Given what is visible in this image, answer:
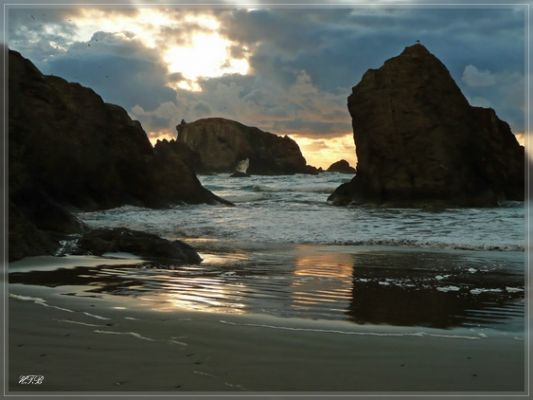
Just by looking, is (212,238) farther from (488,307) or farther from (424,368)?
(424,368)

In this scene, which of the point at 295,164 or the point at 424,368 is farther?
the point at 295,164

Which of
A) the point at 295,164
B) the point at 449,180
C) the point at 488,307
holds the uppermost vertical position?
the point at 295,164

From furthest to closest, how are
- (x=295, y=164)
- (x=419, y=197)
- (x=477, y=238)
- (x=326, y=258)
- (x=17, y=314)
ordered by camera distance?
1. (x=295, y=164)
2. (x=419, y=197)
3. (x=477, y=238)
4. (x=326, y=258)
5. (x=17, y=314)

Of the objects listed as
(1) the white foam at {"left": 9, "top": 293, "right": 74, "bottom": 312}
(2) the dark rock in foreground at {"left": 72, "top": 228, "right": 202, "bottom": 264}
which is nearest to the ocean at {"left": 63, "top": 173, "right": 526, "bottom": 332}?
(2) the dark rock in foreground at {"left": 72, "top": 228, "right": 202, "bottom": 264}

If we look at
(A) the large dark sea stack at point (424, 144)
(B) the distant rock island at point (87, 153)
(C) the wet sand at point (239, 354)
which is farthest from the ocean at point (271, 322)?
(A) the large dark sea stack at point (424, 144)

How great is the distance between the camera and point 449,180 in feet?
76.0

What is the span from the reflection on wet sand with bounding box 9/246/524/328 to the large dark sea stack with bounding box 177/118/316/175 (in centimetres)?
8862

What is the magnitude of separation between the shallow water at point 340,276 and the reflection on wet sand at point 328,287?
0.01 meters

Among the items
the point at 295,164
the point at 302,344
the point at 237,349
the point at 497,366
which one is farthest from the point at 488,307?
the point at 295,164

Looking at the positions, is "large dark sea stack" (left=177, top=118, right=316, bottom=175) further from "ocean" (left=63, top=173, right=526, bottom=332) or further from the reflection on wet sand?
the reflection on wet sand

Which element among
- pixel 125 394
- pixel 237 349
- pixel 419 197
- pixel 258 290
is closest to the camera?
pixel 125 394

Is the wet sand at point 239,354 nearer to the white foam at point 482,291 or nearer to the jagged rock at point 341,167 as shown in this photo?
the white foam at point 482,291

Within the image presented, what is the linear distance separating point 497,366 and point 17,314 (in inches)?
129

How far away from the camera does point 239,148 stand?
10012 cm
